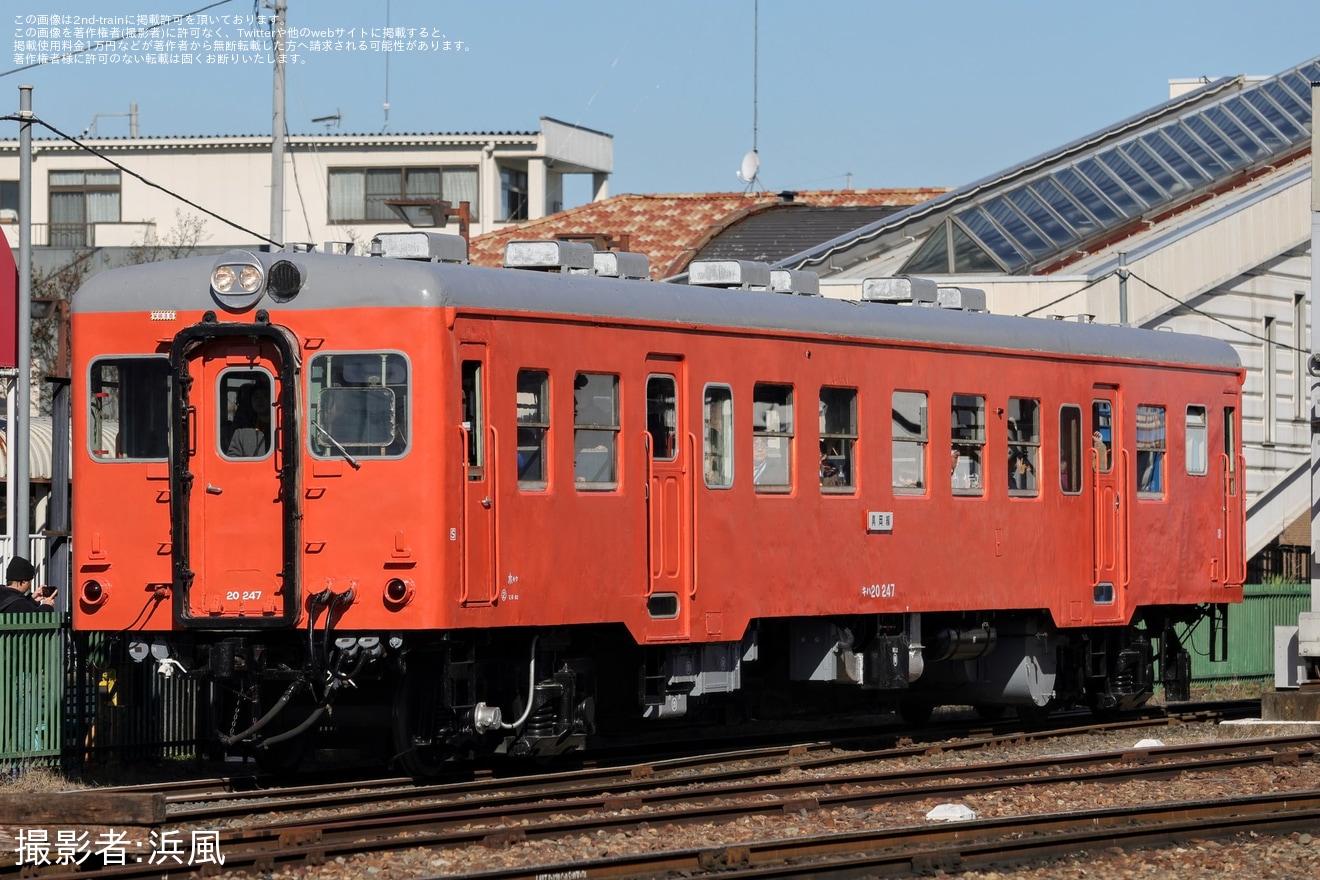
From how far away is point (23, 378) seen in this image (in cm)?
2172

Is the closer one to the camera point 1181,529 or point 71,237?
point 1181,529

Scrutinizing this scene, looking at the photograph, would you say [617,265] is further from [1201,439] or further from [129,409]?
[1201,439]

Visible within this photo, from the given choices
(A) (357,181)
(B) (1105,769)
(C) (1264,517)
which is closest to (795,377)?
(B) (1105,769)

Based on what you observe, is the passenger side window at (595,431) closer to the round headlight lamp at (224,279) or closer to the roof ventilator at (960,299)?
the round headlight lamp at (224,279)

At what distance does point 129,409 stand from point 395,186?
41.0 m

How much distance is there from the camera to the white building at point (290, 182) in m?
54.6

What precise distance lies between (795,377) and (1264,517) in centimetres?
1856

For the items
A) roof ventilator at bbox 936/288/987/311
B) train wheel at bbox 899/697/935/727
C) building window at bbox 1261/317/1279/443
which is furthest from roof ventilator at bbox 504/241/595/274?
building window at bbox 1261/317/1279/443

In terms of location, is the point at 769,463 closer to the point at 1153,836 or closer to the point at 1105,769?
the point at 1105,769

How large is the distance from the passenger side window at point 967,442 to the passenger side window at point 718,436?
2577 millimetres

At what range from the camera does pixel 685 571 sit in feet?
50.2

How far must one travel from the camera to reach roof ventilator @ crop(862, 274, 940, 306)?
17.9m

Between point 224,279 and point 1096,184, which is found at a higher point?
point 1096,184

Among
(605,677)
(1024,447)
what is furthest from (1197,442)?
(605,677)
